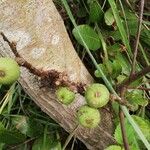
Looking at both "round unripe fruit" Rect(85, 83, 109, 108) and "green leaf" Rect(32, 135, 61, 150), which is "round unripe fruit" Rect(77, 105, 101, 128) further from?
"green leaf" Rect(32, 135, 61, 150)

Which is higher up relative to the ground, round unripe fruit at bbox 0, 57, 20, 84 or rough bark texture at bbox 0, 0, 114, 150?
round unripe fruit at bbox 0, 57, 20, 84

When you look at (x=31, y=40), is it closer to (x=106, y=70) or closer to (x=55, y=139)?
(x=106, y=70)

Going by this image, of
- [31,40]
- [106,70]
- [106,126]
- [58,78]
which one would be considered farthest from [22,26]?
[106,126]

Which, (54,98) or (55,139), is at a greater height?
(54,98)

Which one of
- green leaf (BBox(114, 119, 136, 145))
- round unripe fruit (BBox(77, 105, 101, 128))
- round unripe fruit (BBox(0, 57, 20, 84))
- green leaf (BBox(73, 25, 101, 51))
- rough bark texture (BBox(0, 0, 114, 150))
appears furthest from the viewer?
green leaf (BBox(73, 25, 101, 51))

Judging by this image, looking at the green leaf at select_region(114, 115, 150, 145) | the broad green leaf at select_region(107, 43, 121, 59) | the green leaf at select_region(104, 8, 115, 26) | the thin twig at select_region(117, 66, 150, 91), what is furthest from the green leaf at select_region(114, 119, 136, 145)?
the green leaf at select_region(104, 8, 115, 26)

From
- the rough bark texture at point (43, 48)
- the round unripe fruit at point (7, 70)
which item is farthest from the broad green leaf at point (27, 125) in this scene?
the round unripe fruit at point (7, 70)
